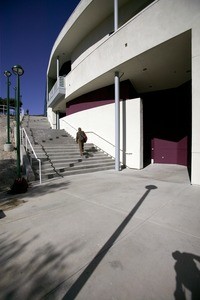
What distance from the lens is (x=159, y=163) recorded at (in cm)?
1252

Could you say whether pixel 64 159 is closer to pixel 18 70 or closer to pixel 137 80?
pixel 18 70

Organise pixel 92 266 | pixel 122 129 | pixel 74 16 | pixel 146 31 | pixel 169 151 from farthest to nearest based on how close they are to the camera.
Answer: pixel 74 16
pixel 169 151
pixel 122 129
pixel 146 31
pixel 92 266

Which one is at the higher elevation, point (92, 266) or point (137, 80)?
point (137, 80)

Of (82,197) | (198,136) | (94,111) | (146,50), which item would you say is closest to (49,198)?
(82,197)

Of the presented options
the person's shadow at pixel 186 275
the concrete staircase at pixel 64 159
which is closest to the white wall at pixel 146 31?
the concrete staircase at pixel 64 159

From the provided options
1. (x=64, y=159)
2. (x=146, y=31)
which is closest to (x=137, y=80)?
(x=146, y=31)

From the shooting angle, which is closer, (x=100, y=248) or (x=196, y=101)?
(x=100, y=248)

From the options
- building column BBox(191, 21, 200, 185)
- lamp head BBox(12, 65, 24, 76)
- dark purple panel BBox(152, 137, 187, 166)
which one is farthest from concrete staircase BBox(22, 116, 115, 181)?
building column BBox(191, 21, 200, 185)

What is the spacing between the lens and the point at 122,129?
35.1 feet

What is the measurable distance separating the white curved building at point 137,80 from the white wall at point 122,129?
5 cm

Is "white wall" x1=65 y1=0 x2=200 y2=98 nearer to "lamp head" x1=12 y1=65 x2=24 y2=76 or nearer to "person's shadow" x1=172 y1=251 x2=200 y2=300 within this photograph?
"lamp head" x1=12 y1=65 x2=24 y2=76

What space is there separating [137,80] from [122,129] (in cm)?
327

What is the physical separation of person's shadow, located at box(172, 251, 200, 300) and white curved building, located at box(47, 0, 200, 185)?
4468 millimetres

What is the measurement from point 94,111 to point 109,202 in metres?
8.95
